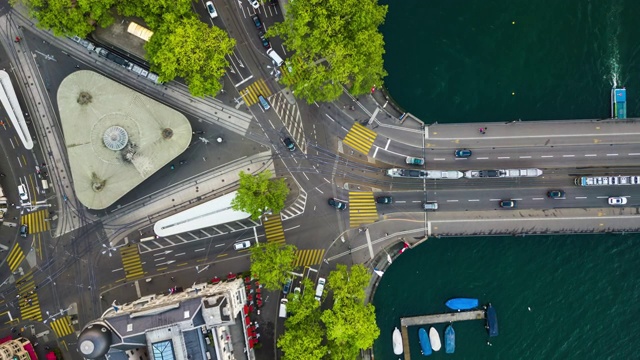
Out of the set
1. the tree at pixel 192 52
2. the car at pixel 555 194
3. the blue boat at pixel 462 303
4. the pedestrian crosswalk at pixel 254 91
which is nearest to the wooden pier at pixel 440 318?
the blue boat at pixel 462 303

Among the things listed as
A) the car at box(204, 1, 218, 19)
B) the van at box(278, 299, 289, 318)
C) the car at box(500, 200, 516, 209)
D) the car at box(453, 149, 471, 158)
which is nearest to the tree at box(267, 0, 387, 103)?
the car at box(204, 1, 218, 19)

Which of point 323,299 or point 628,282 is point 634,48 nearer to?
point 628,282

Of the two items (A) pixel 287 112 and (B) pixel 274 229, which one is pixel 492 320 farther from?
(A) pixel 287 112

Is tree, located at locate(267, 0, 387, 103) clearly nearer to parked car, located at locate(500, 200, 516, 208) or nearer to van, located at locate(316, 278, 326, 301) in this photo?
parked car, located at locate(500, 200, 516, 208)

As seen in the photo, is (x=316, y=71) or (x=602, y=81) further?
(x=602, y=81)

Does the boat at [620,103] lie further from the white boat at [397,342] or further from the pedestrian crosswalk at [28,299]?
the pedestrian crosswalk at [28,299]

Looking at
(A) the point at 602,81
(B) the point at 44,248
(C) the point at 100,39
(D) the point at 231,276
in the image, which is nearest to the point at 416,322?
(D) the point at 231,276
